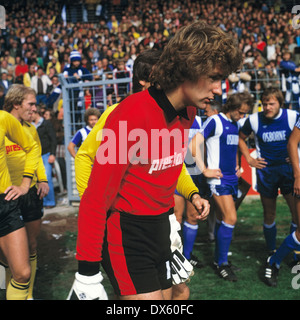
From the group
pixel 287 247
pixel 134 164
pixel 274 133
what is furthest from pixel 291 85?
pixel 134 164

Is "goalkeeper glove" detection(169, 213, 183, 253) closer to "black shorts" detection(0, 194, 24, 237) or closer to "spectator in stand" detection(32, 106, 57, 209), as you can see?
"black shorts" detection(0, 194, 24, 237)

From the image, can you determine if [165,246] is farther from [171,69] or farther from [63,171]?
[63,171]

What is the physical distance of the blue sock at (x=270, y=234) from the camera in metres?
5.25

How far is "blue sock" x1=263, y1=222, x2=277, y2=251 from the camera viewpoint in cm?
525

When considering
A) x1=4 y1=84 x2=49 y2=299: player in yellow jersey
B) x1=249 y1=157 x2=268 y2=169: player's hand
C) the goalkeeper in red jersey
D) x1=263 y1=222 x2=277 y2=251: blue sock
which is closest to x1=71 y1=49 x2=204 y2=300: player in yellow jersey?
the goalkeeper in red jersey

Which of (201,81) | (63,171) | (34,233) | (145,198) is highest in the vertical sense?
(201,81)

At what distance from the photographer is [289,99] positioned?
381 inches

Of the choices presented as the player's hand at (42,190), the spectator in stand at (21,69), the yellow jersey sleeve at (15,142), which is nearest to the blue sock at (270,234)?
the player's hand at (42,190)

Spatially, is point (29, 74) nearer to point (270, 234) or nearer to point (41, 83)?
point (41, 83)

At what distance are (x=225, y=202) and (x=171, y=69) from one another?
3073mm

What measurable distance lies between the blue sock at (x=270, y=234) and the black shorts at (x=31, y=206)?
2779 millimetres
